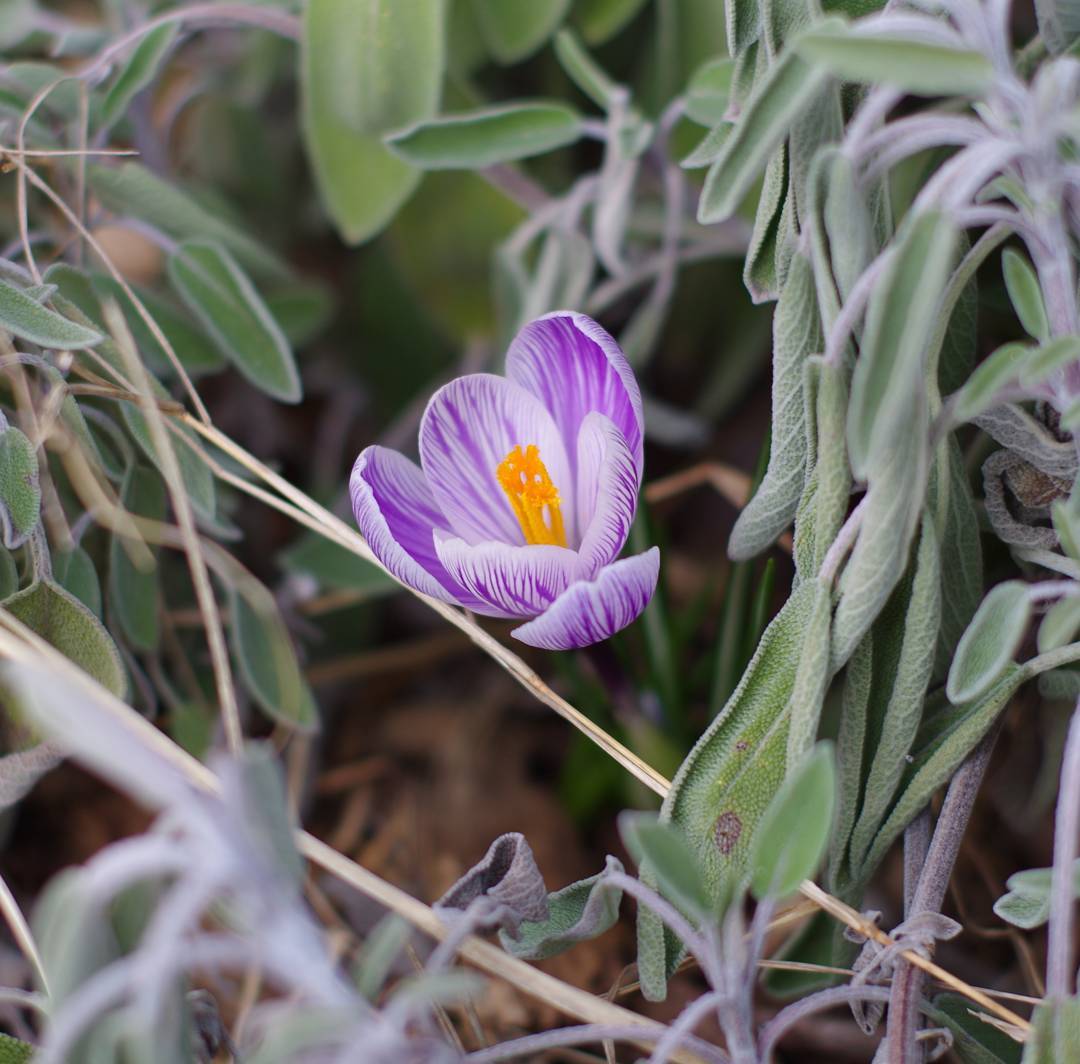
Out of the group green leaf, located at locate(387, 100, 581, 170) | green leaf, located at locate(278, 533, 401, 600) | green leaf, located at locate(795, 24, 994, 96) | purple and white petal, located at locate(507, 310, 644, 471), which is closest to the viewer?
green leaf, located at locate(795, 24, 994, 96)

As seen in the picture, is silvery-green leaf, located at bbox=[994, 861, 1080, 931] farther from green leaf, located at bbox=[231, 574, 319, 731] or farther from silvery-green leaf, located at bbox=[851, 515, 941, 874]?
green leaf, located at bbox=[231, 574, 319, 731]

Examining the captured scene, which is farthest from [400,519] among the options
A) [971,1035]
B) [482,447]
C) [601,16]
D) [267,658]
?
[601,16]

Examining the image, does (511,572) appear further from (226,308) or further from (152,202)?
(152,202)

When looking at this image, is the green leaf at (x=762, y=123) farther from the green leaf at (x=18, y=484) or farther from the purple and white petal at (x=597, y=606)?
the green leaf at (x=18, y=484)

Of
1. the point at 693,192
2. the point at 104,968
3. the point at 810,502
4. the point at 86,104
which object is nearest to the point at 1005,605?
the point at 810,502

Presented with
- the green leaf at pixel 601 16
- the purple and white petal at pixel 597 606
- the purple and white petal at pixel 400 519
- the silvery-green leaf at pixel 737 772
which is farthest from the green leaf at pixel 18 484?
the green leaf at pixel 601 16

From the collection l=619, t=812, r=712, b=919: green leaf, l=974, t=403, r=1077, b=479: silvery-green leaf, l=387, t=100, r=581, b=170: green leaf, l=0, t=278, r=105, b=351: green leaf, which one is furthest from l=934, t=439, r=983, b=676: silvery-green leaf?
l=0, t=278, r=105, b=351: green leaf

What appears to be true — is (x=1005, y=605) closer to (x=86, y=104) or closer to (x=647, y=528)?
(x=647, y=528)

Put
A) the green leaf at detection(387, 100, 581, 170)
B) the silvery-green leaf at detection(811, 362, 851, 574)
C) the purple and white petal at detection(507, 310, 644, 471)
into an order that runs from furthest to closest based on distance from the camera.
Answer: the green leaf at detection(387, 100, 581, 170), the purple and white petal at detection(507, 310, 644, 471), the silvery-green leaf at detection(811, 362, 851, 574)
